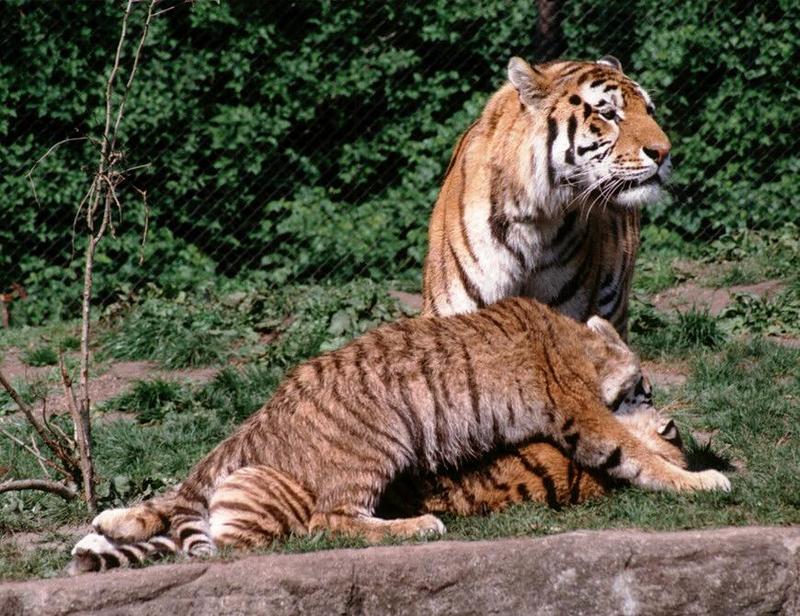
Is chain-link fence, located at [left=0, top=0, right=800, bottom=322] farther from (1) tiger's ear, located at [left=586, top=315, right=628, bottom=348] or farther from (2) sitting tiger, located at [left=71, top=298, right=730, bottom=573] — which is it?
(2) sitting tiger, located at [left=71, top=298, right=730, bottom=573]

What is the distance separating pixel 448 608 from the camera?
173 inches

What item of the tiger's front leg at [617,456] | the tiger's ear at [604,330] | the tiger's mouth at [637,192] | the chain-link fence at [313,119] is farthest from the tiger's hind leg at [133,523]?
the chain-link fence at [313,119]

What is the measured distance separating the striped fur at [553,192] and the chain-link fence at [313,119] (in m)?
3.84

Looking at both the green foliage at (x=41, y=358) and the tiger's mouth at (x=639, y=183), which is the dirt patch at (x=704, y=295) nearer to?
the tiger's mouth at (x=639, y=183)

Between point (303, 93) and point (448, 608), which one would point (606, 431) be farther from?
point (303, 93)

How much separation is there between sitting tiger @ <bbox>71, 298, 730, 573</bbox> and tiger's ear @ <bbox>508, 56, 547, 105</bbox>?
0.99 metres

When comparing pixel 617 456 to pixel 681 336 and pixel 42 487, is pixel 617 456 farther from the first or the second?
pixel 681 336

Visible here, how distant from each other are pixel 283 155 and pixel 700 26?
3.28 metres

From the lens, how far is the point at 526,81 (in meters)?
5.76

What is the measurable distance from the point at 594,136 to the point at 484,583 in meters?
2.15

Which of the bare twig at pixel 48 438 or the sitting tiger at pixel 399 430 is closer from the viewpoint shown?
the sitting tiger at pixel 399 430

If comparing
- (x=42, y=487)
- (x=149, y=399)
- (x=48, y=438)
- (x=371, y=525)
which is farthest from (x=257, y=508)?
(x=149, y=399)

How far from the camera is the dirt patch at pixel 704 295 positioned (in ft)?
27.7

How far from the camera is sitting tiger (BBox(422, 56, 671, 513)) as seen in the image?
5.59m
